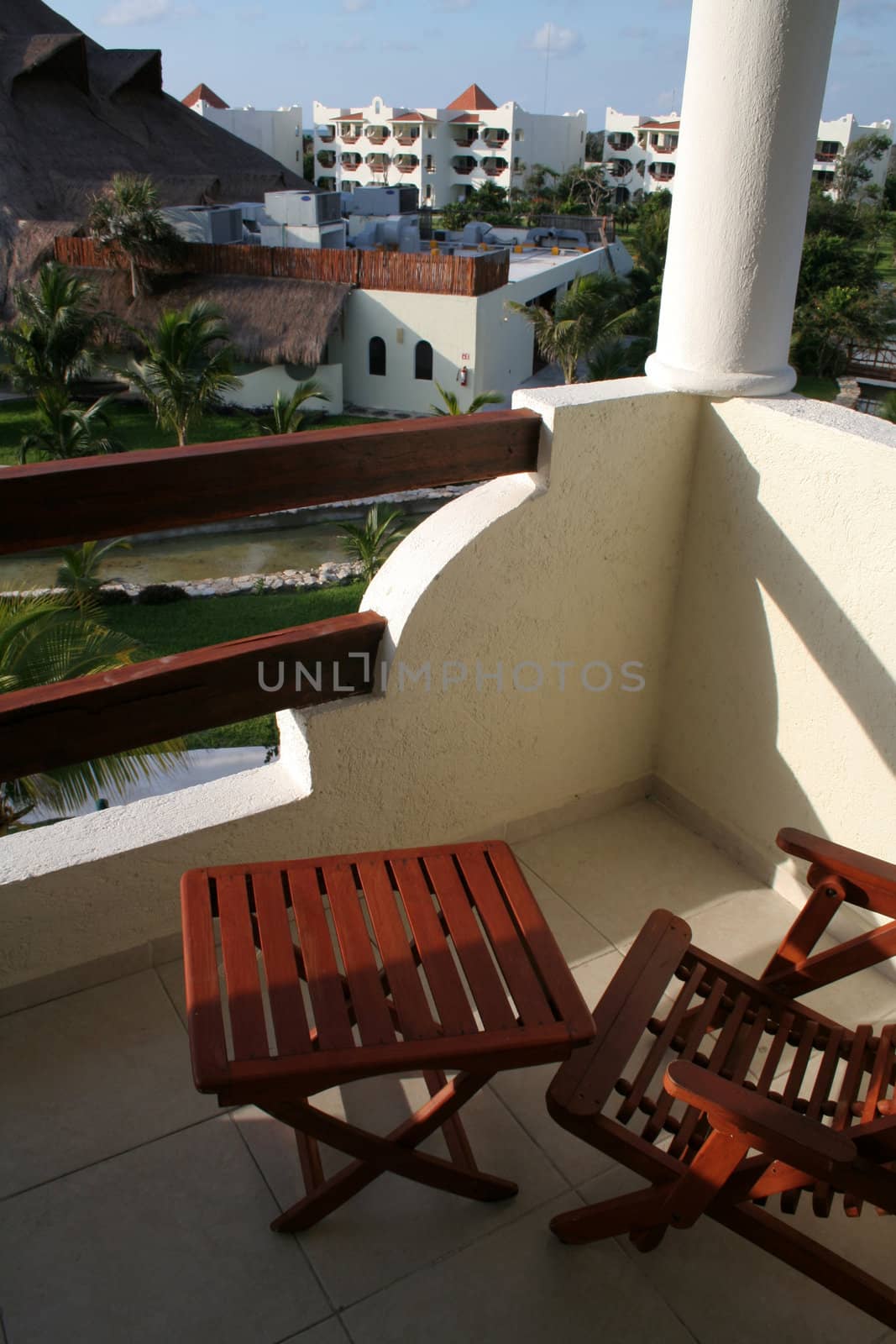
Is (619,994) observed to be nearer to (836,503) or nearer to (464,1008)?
(464,1008)

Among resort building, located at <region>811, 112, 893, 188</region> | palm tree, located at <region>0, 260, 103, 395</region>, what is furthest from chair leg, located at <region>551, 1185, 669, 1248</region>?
resort building, located at <region>811, 112, 893, 188</region>

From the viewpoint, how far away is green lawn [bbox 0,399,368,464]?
75.2 ft

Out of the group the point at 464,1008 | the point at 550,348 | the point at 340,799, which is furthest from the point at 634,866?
the point at 550,348

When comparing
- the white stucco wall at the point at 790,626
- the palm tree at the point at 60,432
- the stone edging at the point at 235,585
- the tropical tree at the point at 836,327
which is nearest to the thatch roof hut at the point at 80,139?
the palm tree at the point at 60,432

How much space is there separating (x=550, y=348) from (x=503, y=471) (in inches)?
983

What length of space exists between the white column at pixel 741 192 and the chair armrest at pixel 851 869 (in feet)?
4.10

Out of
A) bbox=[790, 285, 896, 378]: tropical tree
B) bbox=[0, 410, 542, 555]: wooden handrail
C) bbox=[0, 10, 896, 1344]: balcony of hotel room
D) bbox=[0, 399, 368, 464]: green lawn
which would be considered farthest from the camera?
bbox=[790, 285, 896, 378]: tropical tree

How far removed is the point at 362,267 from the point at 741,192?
2505cm

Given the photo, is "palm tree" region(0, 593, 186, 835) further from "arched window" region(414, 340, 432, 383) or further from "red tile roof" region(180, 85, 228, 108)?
"red tile roof" region(180, 85, 228, 108)

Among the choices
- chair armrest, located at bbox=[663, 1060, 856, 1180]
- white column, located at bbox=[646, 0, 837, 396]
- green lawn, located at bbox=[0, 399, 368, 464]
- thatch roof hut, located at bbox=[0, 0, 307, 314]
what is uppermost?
thatch roof hut, located at bbox=[0, 0, 307, 314]

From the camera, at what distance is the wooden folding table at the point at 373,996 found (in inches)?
62.3

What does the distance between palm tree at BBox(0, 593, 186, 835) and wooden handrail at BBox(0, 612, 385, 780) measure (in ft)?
3.06

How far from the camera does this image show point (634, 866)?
297 cm

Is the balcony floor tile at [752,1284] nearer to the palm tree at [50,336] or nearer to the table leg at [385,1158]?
the table leg at [385,1158]
